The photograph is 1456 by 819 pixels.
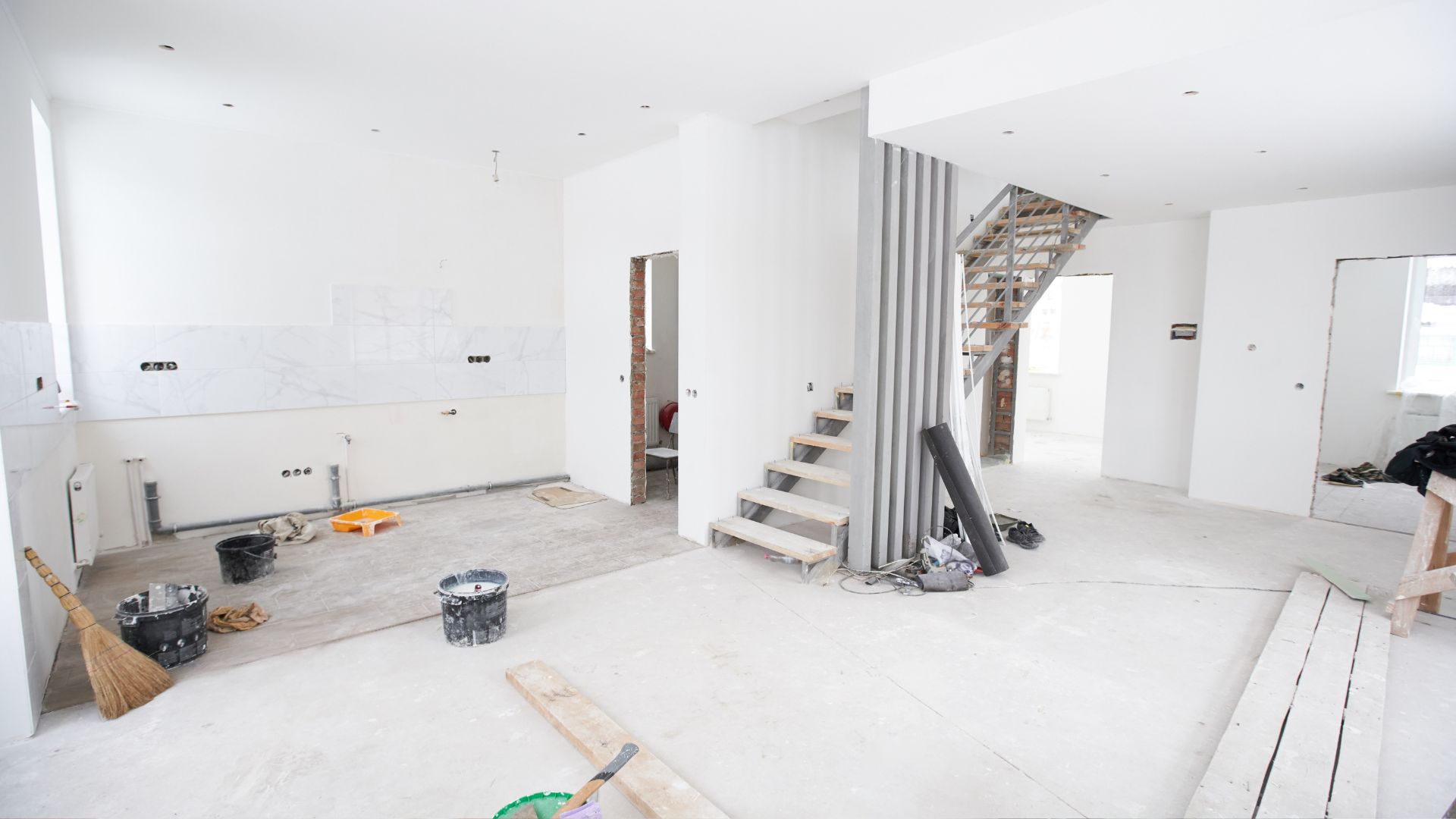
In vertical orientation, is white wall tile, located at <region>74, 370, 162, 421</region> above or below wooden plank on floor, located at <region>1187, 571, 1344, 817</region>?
above

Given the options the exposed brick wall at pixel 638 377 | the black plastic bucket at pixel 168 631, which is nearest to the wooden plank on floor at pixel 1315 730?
the black plastic bucket at pixel 168 631

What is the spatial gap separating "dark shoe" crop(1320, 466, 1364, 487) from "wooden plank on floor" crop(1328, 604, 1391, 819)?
4.24 metres

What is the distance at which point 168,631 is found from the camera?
3.10 m

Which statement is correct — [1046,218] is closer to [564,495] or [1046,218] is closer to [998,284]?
[998,284]

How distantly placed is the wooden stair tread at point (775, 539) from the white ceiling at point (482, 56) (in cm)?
275

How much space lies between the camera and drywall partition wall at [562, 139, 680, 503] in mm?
5488

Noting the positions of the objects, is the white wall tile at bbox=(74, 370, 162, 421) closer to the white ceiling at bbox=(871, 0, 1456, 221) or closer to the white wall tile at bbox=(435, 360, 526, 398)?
the white wall tile at bbox=(435, 360, 526, 398)

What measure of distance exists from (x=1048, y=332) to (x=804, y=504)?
744cm

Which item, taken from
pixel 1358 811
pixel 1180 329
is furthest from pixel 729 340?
pixel 1180 329

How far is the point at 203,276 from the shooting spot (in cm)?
500

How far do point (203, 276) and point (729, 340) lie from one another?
3796mm

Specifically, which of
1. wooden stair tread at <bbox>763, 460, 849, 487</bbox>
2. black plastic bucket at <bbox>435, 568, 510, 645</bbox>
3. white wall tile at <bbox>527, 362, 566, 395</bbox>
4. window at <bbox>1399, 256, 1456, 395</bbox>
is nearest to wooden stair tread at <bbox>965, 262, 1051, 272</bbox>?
wooden stair tread at <bbox>763, 460, 849, 487</bbox>

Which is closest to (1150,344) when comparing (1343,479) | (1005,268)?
(1005,268)

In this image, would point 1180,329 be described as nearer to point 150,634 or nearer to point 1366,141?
point 1366,141
